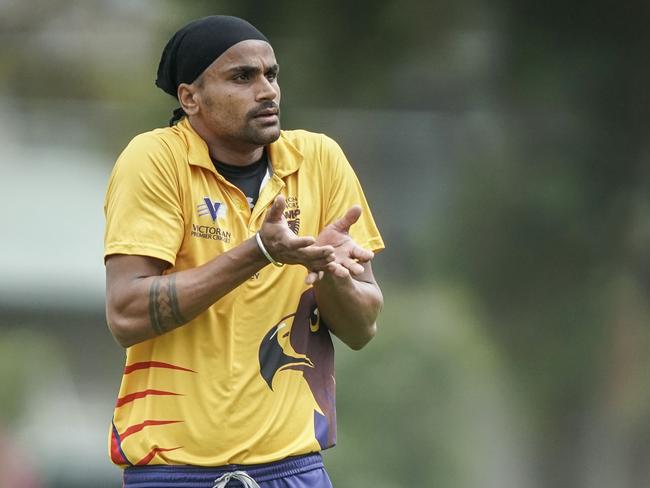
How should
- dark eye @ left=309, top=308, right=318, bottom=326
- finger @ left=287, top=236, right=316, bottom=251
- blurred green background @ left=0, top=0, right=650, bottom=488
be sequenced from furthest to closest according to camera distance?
blurred green background @ left=0, top=0, right=650, bottom=488 < dark eye @ left=309, top=308, right=318, bottom=326 < finger @ left=287, top=236, right=316, bottom=251

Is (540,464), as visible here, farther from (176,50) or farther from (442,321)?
(176,50)

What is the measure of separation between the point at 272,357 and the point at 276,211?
496 millimetres

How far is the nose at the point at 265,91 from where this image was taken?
3.86 metres

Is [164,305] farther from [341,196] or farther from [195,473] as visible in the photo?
[341,196]

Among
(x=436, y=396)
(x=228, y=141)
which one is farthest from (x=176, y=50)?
(x=436, y=396)

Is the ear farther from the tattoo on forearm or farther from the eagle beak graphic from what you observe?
the eagle beak graphic

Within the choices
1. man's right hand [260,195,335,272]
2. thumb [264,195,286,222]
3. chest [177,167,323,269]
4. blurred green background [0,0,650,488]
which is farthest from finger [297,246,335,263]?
blurred green background [0,0,650,488]

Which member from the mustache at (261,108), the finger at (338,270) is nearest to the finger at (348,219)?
the finger at (338,270)

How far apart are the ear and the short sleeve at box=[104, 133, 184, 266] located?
0.62ft

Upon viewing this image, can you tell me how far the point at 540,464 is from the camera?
21.8 ft

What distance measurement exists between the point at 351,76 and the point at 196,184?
2789 mm

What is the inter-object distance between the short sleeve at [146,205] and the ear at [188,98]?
0.62 ft

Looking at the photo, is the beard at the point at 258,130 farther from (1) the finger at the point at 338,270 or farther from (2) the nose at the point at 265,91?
(1) the finger at the point at 338,270

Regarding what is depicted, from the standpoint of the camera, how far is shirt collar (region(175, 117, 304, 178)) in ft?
12.5
